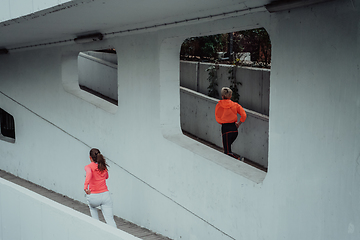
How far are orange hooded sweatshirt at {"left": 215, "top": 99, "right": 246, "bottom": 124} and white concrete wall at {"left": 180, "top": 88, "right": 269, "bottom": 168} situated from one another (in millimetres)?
1145

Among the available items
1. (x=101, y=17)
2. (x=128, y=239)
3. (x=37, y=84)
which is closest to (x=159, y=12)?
(x=101, y=17)

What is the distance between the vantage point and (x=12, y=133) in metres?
16.9

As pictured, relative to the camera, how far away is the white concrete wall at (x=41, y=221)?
438cm

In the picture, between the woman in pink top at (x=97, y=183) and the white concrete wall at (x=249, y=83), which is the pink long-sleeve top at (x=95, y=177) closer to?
the woman in pink top at (x=97, y=183)

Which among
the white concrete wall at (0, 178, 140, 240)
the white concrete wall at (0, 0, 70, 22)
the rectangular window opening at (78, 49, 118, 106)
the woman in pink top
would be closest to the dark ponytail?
the woman in pink top

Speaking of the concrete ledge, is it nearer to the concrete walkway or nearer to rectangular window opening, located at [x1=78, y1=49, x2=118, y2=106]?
the concrete walkway

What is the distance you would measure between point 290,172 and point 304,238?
2.90 ft

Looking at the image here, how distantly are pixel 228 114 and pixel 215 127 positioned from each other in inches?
103

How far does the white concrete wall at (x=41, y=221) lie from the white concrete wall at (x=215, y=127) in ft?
16.3

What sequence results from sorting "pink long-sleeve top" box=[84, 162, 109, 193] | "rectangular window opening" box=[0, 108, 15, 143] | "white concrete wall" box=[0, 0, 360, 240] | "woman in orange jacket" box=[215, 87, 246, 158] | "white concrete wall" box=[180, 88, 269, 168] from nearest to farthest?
"white concrete wall" box=[0, 0, 360, 240] < "pink long-sleeve top" box=[84, 162, 109, 193] < "woman in orange jacket" box=[215, 87, 246, 158] < "white concrete wall" box=[180, 88, 269, 168] < "rectangular window opening" box=[0, 108, 15, 143]

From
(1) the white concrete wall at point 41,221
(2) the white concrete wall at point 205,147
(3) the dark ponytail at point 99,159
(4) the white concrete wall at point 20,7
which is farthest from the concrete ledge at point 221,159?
(4) the white concrete wall at point 20,7

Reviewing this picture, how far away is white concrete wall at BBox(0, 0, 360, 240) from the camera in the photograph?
4727 mm

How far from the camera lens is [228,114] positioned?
7789mm

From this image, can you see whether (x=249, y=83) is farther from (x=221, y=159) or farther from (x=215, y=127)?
(x=221, y=159)
